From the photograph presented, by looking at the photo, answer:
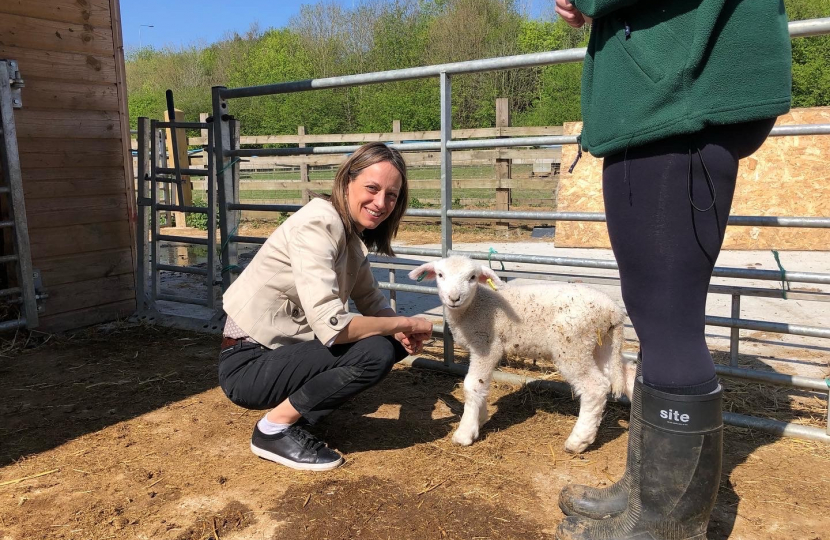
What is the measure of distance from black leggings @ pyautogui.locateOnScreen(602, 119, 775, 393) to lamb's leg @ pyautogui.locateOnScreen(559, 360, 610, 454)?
1041 millimetres

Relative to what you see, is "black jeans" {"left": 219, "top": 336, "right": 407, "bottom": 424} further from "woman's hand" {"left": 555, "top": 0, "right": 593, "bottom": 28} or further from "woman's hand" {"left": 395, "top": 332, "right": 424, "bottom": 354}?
"woman's hand" {"left": 555, "top": 0, "right": 593, "bottom": 28}

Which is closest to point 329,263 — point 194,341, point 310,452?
point 310,452

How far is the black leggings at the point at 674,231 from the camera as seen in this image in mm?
1631

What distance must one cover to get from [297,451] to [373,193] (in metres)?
1.10

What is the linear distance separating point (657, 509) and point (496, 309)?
134 centimetres

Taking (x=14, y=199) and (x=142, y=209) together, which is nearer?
(x=14, y=199)

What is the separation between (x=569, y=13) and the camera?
185cm

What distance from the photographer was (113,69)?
5.25m

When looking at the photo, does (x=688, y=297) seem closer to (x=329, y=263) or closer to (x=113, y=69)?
(x=329, y=263)

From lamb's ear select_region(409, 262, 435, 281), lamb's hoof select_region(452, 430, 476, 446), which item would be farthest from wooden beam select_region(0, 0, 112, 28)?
lamb's hoof select_region(452, 430, 476, 446)

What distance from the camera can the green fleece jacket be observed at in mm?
1536

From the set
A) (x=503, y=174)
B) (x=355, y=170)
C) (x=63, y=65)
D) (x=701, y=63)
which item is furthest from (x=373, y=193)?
(x=503, y=174)

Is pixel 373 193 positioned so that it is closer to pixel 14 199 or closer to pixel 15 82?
pixel 14 199

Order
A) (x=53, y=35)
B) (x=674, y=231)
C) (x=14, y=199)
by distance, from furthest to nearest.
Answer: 1. (x=53, y=35)
2. (x=14, y=199)
3. (x=674, y=231)
